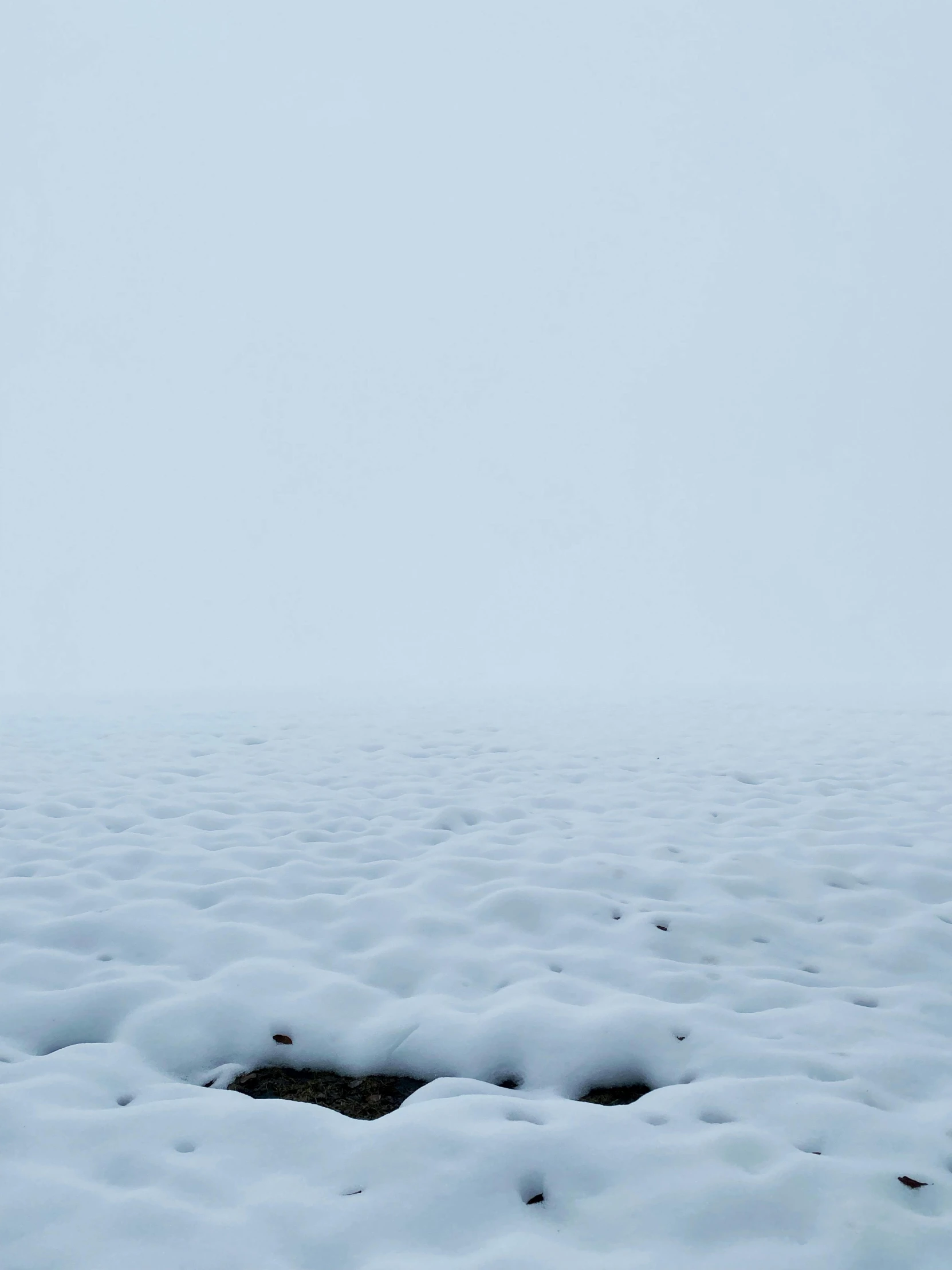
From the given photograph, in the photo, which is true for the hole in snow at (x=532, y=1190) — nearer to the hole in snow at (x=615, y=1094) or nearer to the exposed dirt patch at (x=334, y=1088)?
the hole in snow at (x=615, y=1094)

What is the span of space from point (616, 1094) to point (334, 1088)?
3.13 ft

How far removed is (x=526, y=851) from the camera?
5016 millimetres

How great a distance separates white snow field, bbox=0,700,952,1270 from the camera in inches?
82.8

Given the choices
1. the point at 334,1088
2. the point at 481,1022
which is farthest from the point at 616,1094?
the point at 334,1088

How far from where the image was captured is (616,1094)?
2.77 meters

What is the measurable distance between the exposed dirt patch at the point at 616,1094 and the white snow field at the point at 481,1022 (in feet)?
0.11

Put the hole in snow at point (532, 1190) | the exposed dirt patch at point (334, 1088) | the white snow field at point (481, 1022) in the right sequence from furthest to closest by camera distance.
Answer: the exposed dirt patch at point (334, 1088), the hole in snow at point (532, 1190), the white snow field at point (481, 1022)

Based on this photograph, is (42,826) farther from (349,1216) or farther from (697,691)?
(697,691)

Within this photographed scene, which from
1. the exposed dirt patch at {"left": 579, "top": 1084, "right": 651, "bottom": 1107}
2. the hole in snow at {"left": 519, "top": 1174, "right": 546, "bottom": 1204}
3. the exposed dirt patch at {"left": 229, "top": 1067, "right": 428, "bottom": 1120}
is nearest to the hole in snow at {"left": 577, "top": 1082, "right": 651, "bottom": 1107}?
the exposed dirt patch at {"left": 579, "top": 1084, "right": 651, "bottom": 1107}

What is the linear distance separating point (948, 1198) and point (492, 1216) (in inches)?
47.8

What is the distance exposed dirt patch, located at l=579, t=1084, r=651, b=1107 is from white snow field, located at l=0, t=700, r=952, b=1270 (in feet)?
0.11

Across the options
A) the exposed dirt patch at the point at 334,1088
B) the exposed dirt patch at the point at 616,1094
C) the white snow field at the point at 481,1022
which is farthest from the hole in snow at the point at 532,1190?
the exposed dirt patch at the point at 334,1088

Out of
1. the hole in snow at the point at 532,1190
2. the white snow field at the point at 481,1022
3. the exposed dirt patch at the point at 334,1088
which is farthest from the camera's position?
the exposed dirt patch at the point at 334,1088

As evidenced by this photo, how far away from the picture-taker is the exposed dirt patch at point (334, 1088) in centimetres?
271
